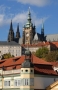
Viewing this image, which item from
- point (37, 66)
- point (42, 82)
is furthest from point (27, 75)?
point (37, 66)

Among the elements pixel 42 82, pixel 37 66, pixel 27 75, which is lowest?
pixel 42 82

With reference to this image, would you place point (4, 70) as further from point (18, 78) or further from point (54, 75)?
point (54, 75)

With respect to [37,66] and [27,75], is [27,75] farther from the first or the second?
[37,66]

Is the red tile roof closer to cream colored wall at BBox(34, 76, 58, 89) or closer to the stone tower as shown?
cream colored wall at BBox(34, 76, 58, 89)

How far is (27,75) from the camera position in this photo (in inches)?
1652

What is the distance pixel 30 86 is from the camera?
42.0 meters

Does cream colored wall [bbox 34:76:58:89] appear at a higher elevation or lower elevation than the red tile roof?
lower

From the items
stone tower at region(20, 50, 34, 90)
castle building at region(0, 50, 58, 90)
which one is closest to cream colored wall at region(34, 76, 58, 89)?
castle building at region(0, 50, 58, 90)

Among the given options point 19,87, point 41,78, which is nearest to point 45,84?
point 41,78

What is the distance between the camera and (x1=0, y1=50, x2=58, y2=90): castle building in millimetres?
42000

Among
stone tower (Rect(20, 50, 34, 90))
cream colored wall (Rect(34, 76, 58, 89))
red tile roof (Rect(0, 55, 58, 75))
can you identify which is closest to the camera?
stone tower (Rect(20, 50, 34, 90))

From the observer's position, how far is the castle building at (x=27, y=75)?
138 feet

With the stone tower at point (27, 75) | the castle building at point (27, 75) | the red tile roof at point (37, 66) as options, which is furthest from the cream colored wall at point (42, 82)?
the stone tower at point (27, 75)

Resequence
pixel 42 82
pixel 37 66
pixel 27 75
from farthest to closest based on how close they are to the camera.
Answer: pixel 37 66, pixel 42 82, pixel 27 75
